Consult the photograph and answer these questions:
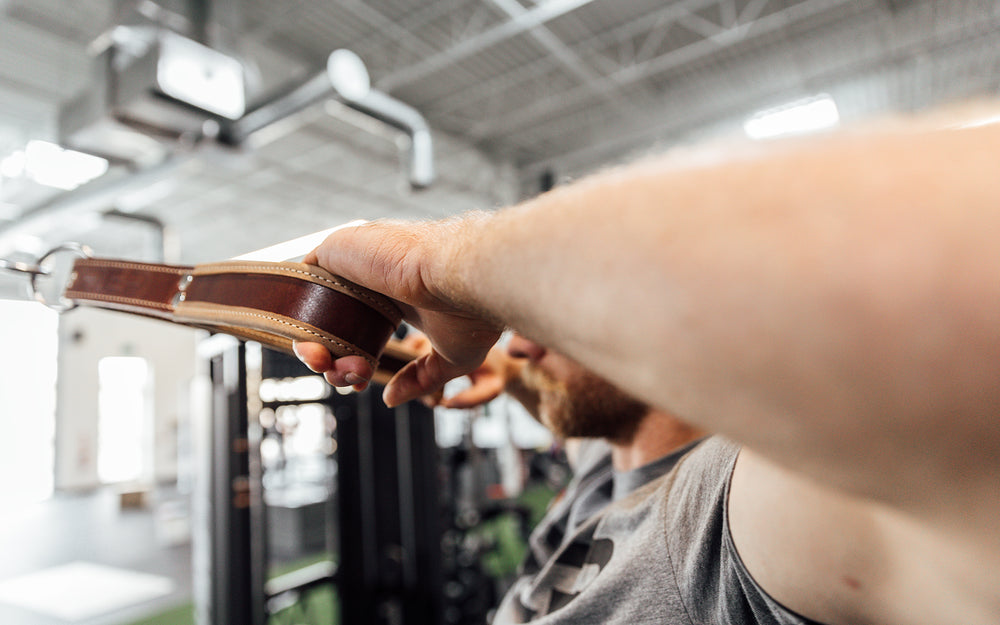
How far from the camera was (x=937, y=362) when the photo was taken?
0.28 metres

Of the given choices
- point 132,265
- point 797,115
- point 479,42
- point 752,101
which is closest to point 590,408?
point 132,265

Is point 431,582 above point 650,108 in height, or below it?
below

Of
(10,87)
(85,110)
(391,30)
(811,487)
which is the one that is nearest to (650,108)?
(391,30)

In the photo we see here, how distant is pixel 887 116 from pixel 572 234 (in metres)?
0.20

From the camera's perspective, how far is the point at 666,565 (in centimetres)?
82

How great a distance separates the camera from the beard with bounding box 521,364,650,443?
1.34 m

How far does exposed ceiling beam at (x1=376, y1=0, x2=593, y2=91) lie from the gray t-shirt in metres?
5.25

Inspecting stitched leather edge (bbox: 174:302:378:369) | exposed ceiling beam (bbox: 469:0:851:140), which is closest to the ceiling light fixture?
stitched leather edge (bbox: 174:302:378:369)

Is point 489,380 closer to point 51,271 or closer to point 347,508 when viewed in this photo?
point 51,271

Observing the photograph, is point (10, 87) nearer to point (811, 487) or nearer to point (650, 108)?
point (650, 108)

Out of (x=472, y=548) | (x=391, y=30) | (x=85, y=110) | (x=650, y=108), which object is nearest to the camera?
(x=85, y=110)

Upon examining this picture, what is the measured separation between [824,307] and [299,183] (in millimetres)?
10792

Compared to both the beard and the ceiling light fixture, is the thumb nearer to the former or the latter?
the beard

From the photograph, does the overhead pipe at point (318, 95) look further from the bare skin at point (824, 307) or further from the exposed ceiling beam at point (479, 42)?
the bare skin at point (824, 307)
